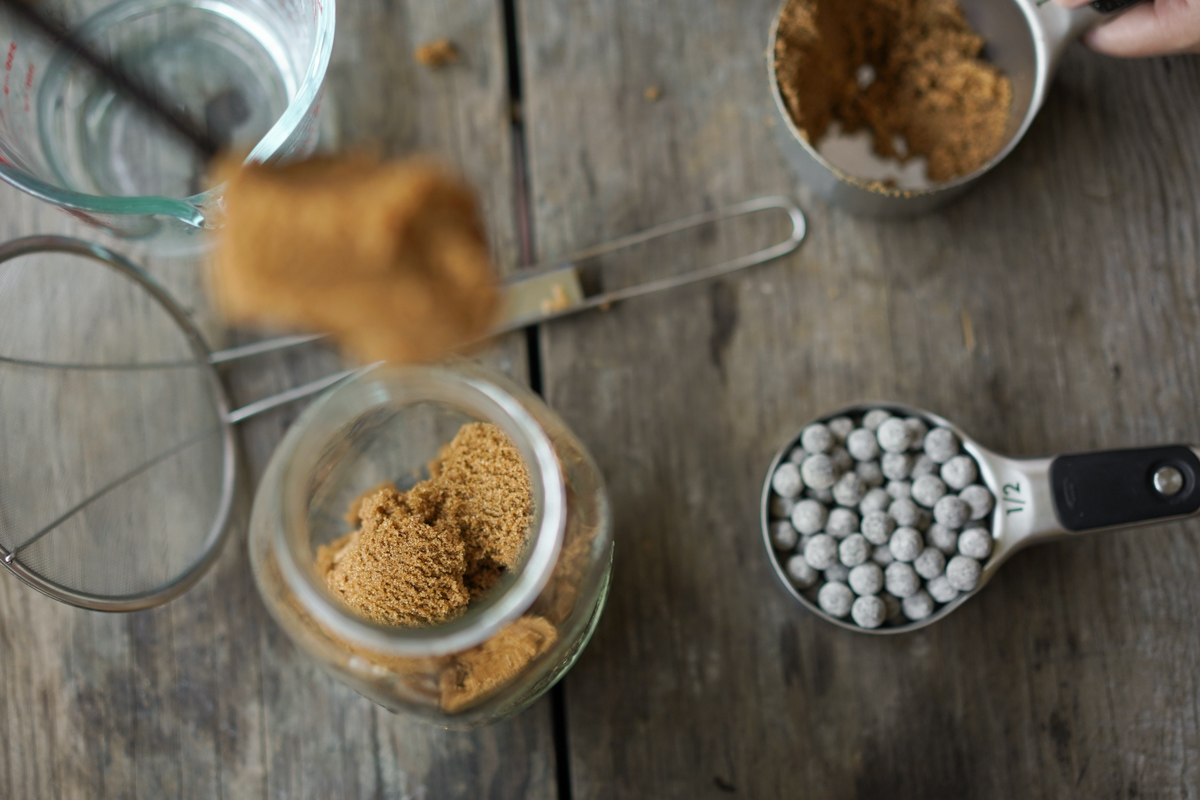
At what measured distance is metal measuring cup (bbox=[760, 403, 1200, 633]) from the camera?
638 mm

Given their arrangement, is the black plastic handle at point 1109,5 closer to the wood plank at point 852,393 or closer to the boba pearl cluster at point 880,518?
the wood plank at point 852,393

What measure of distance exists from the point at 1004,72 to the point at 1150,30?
0.37ft

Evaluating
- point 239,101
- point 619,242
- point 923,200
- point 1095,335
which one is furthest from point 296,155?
point 1095,335

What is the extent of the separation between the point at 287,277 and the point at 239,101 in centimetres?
44

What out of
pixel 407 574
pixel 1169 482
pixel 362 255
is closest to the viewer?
pixel 362 255

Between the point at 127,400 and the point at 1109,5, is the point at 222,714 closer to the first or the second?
the point at 127,400

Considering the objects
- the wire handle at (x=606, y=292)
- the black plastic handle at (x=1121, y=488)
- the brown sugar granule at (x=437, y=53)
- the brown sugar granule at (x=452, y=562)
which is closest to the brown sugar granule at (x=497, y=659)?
the brown sugar granule at (x=452, y=562)

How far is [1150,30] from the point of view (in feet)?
2.29

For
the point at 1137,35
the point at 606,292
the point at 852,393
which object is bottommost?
the point at 852,393

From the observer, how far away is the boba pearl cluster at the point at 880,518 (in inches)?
26.3

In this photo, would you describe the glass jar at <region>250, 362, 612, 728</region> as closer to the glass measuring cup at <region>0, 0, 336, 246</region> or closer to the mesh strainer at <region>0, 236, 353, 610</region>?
the mesh strainer at <region>0, 236, 353, 610</region>

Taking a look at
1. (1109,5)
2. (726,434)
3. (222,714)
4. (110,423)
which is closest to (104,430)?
(110,423)

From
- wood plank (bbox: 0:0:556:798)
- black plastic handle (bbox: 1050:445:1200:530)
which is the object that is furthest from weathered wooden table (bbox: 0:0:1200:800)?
black plastic handle (bbox: 1050:445:1200:530)

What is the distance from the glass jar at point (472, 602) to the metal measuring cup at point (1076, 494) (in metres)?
0.22
